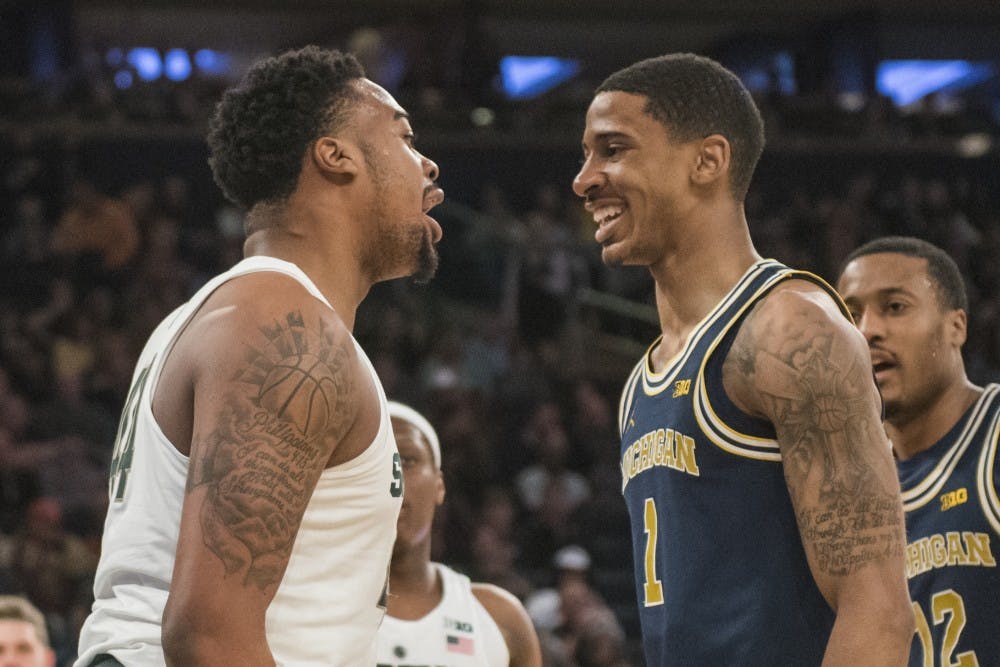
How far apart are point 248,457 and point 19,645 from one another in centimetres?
333

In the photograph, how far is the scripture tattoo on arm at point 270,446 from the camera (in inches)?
81.0

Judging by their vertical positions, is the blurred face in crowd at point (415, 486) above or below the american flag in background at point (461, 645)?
above

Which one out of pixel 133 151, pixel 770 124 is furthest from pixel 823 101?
pixel 133 151

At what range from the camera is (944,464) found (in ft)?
11.8

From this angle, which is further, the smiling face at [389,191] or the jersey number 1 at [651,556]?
the jersey number 1 at [651,556]

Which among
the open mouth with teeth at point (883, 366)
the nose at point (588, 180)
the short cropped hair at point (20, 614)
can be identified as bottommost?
the short cropped hair at point (20, 614)

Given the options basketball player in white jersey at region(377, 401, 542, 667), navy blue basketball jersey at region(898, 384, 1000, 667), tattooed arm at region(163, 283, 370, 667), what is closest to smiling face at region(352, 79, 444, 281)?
tattooed arm at region(163, 283, 370, 667)

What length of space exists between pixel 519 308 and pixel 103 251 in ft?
11.4

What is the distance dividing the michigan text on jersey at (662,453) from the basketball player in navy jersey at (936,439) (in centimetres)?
101

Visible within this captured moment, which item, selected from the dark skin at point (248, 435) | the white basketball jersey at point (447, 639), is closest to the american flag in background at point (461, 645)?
the white basketball jersey at point (447, 639)

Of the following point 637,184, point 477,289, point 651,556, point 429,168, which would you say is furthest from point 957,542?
point 477,289

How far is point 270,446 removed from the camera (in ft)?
6.84

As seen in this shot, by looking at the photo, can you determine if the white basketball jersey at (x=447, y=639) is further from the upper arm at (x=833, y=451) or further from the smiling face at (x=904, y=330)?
the upper arm at (x=833, y=451)

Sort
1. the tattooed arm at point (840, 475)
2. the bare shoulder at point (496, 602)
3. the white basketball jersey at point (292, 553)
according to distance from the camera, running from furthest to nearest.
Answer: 1. the bare shoulder at point (496, 602)
2. the tattooed arm at point (840, 475)
3. the white basketball jersey at point (292, 553)
